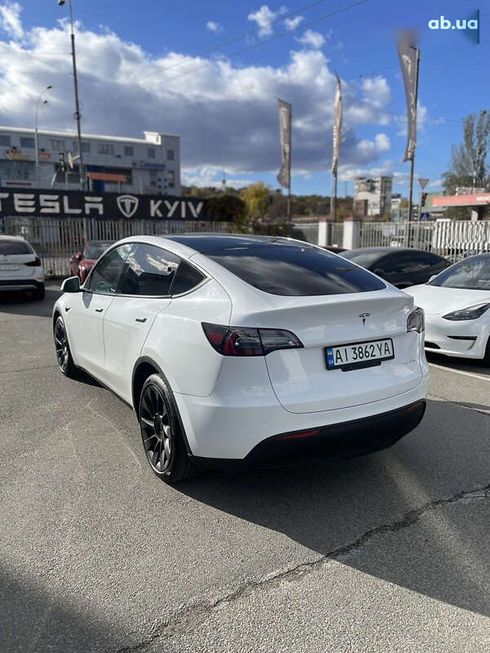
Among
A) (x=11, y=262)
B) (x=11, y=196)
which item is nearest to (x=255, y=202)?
(x=11, y=196)

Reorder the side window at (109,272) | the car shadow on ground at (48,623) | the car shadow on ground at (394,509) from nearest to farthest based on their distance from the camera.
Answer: the car shadow on ground at (48,623) → the car shadow on ground at (394,509) → the side window at (109,272)

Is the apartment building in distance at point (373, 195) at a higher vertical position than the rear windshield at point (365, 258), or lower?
higher

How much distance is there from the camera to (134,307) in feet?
12.1

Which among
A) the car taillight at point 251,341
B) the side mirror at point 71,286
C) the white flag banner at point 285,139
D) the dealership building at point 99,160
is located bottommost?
the car taillight at point 251,341

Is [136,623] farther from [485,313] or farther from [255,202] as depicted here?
[255,202]

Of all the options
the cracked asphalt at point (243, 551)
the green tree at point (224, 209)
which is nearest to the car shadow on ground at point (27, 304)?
the cracked asphalt at point (243, 551)

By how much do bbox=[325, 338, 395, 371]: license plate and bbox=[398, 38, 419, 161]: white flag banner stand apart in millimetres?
20202

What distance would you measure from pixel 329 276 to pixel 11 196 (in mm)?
17120

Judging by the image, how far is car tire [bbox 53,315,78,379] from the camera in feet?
18.0

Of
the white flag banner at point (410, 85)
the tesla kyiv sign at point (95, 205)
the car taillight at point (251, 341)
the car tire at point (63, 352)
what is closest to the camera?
the car taillight at point (251, 341)

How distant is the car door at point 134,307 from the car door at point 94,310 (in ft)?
0.47

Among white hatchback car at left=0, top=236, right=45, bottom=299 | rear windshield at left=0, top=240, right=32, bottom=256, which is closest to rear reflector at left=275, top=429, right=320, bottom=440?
white hatchback car at left=0, top=236, right=45, bottom=299

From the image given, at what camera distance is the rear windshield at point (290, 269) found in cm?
316

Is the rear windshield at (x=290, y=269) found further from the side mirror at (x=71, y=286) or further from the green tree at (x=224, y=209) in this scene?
the green tree at (x=224, y=209)
